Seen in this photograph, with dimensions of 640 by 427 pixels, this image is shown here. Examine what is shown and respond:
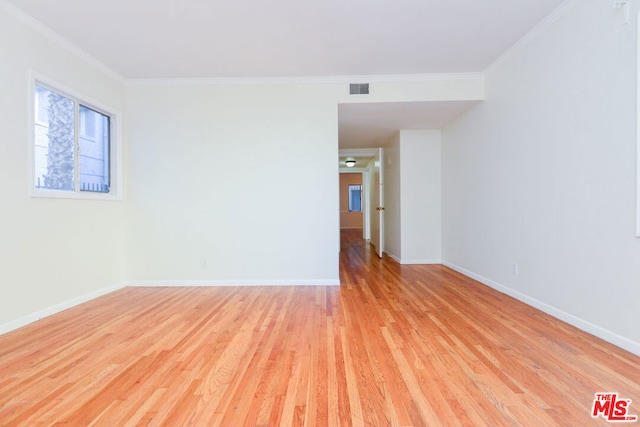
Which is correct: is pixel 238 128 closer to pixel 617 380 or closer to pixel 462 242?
pixel 462 242

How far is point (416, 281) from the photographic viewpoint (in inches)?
163

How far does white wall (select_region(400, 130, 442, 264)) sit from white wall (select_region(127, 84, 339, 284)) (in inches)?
75.1

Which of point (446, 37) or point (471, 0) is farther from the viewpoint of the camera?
point (446, 37)

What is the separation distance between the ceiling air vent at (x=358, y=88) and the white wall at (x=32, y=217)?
295 centimetres

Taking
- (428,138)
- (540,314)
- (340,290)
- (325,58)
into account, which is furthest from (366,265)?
A: (325,58)

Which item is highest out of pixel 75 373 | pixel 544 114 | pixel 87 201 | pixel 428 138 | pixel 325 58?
pixel 325 58

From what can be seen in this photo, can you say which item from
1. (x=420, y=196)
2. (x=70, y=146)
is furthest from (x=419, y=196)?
(x=70, y=146)

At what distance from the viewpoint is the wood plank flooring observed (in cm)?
147

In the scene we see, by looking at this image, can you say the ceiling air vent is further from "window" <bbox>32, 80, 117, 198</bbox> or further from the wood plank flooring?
"window" <bbox>32, 80, 117, 198</bbox>

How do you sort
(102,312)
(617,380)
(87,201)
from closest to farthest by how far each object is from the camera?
(617,380) < (102,312) < (87,201)

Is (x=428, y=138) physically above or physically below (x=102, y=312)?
above

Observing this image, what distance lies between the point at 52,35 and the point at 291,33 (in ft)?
7.38

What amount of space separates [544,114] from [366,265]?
3.36 m
